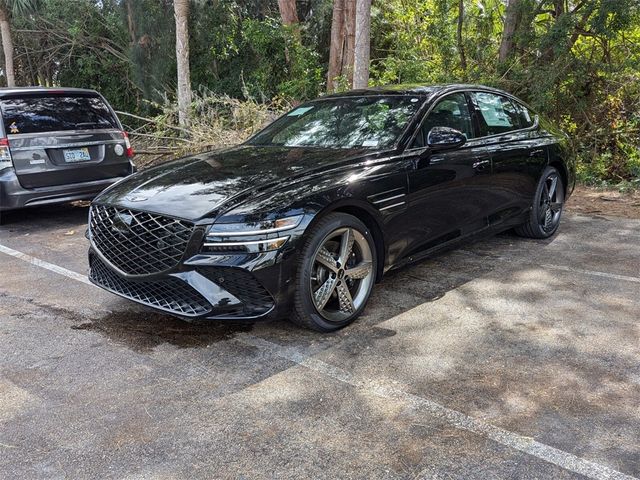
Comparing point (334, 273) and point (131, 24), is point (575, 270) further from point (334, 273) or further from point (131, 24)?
point (131, 24)

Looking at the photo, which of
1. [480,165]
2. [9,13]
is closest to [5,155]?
[480,165]

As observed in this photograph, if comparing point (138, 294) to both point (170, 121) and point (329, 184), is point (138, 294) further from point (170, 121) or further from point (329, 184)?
point (170, 121)

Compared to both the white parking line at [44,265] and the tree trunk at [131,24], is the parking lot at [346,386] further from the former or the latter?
the tree trunk at [131,24]

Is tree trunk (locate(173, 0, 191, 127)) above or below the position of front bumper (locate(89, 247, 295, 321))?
above

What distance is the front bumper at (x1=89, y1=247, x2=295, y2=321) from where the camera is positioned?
11.3 feet

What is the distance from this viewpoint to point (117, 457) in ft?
8.60

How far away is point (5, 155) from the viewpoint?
6.60m

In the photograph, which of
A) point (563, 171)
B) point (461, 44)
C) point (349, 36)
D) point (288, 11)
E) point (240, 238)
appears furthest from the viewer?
point (288, 11)

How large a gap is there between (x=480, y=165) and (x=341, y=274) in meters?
1.89

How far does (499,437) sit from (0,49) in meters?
24.6

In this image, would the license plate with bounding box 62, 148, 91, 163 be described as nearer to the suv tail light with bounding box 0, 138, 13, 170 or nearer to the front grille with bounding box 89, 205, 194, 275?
the suv tail light with bounding box 0, 138, 13, 170

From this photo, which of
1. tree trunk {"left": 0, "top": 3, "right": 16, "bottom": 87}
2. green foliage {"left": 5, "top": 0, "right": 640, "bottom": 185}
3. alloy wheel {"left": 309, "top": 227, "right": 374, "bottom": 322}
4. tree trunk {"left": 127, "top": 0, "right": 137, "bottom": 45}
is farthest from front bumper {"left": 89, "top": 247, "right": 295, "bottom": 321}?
tree trunk {"left": 0, "top": 3, "right": 16, "bottom": 87}

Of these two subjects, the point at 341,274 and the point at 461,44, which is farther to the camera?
the point at 461,44

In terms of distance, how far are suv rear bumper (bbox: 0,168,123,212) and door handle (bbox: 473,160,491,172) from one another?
15.3 ft
